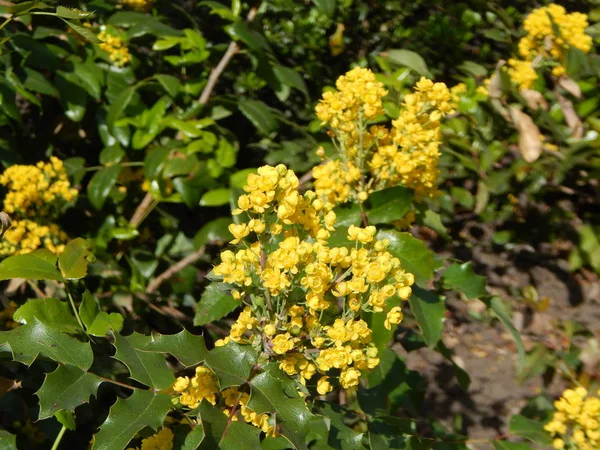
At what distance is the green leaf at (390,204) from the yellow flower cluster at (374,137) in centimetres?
4

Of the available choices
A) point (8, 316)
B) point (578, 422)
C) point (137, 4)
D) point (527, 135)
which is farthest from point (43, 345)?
point (527, 135)

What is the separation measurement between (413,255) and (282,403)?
1.76ft

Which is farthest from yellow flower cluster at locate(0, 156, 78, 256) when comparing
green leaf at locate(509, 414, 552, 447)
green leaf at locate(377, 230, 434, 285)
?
green leaf at locate(509, 414, 552, 447)

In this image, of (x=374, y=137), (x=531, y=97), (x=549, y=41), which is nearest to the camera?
(x=374, y=137)

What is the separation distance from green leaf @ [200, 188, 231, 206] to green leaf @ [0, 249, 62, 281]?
2.45 feet

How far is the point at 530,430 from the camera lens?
1.84m

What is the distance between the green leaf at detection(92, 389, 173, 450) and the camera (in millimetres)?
932

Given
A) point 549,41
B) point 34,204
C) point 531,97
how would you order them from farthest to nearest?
point 549,41 < point 531,97 < point 34,204

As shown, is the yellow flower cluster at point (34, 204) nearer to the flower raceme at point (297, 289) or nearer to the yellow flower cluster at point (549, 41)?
the flower raceme at point (297, 289)

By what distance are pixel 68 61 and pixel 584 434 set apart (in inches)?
80.7

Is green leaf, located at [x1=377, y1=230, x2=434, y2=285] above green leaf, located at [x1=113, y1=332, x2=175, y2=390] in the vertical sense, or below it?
below

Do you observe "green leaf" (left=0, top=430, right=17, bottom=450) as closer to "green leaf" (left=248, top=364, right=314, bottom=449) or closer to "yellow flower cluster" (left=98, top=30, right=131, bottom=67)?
"green leaf" (left=248, top=364, right=314, bottom=449)

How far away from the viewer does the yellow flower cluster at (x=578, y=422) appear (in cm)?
182

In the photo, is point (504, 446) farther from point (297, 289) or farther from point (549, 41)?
point (549, 41)
